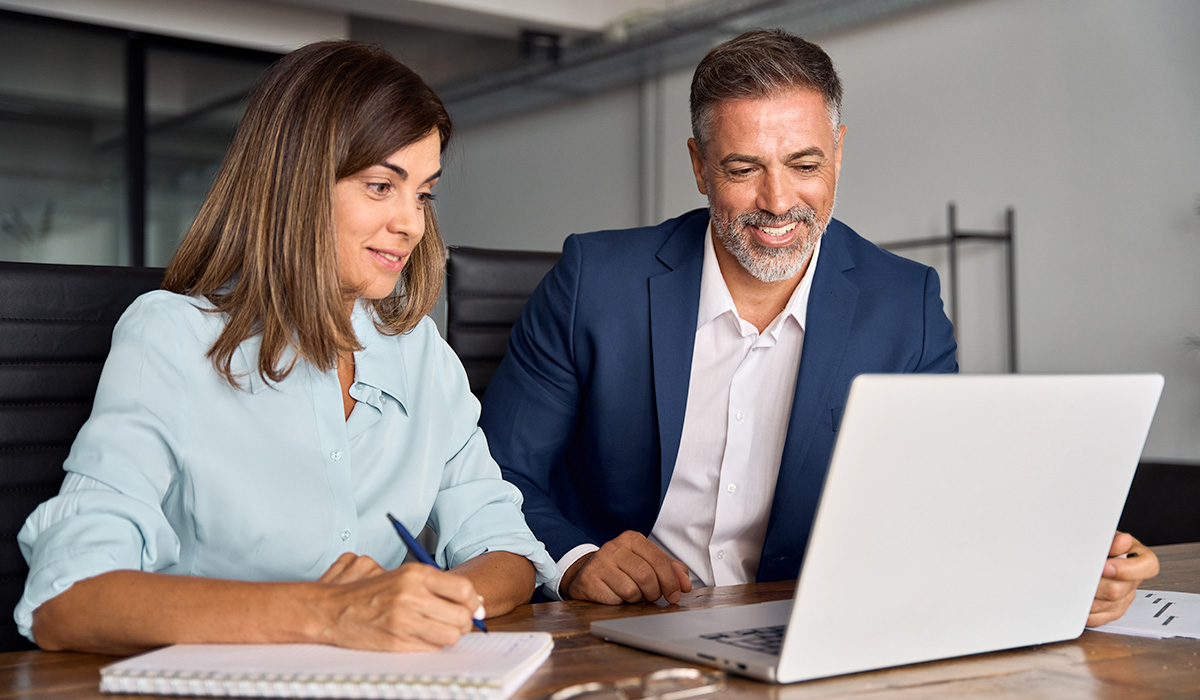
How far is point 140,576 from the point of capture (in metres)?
0.89

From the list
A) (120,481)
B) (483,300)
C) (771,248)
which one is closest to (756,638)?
(120,481)

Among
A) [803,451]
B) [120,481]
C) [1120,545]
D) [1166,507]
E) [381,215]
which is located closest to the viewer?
[120,481]

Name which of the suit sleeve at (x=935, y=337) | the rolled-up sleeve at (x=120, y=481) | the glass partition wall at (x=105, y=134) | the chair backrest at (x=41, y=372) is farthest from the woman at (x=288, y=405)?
the glass partition wall at (x=105, y=134)

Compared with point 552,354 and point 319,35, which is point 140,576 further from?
point 319,35

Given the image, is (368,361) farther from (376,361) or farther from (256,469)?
(256,469)

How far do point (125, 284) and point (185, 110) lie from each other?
4022 millimetres

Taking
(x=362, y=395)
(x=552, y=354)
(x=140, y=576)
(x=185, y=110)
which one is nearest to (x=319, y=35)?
(x=185, y=110)

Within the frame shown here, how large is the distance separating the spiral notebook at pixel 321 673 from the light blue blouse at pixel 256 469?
7.4 inches

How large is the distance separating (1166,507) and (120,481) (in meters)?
2.63

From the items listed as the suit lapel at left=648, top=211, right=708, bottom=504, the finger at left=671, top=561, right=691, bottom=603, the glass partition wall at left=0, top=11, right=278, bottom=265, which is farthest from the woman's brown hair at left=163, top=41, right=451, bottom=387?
the glass partition wall at left=0, top=11, right=278, bottom=265

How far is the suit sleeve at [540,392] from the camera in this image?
1.65 meters

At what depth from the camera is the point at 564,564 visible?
1.42m

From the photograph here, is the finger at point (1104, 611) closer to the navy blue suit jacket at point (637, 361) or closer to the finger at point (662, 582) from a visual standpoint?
the finger at point (662, 582)

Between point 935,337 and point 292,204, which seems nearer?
point 292,204
